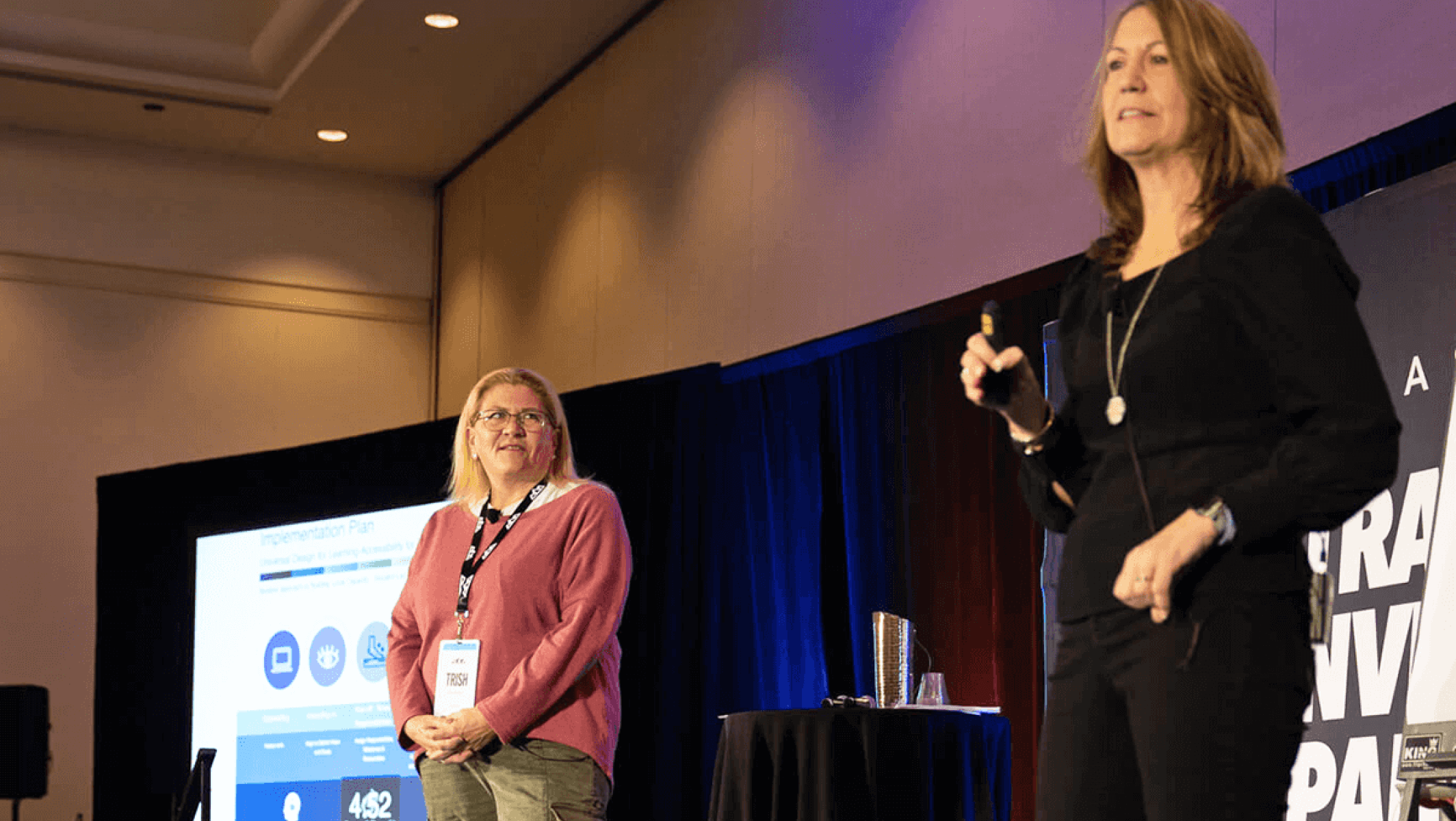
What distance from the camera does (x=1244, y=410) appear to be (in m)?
1.27

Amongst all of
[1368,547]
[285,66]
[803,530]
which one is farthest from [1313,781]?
[285,66]

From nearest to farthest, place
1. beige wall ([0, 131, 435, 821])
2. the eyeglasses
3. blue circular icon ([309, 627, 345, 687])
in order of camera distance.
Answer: the eyeglasses
blue circular icon ([309, 627, 345, 687])
beige wall ([0, 131, 435, 821])

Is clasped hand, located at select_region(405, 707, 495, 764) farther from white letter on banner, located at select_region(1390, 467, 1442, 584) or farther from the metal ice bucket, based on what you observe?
white letter on banner, located at select_region(1390, 467, 1442, 584)

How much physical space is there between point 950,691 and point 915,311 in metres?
1.13

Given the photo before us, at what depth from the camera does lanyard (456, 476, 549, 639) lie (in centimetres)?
333

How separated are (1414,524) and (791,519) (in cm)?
263

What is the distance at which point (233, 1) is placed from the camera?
22.7ft

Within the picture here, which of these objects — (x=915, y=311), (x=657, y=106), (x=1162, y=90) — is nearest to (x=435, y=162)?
(x=657, y=106)

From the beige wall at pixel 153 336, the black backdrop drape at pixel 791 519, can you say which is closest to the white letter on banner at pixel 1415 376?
the black backdrop drape at pixel 791 519

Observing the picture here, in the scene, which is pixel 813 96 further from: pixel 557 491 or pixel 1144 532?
pixel 1144 532

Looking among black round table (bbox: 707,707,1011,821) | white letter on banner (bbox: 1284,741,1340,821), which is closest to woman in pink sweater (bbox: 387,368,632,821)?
black round table (bbox: 707,707,1011,821)

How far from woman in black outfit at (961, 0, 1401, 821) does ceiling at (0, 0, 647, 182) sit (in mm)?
5340

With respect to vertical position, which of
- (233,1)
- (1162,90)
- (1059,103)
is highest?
(233,1)

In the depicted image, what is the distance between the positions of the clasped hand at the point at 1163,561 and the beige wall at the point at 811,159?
7.42 ft
